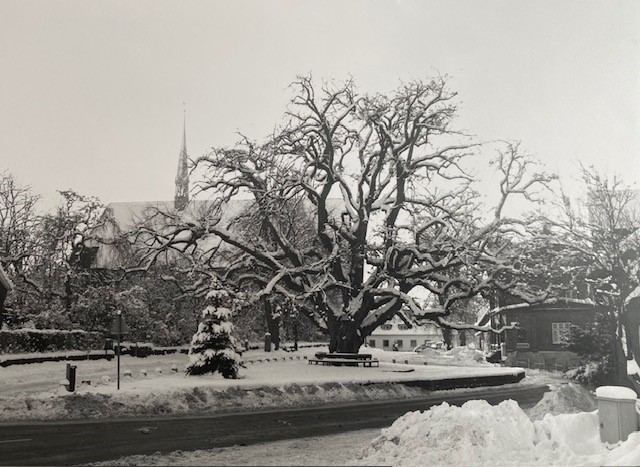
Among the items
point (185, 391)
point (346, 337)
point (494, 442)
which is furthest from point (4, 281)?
point (494, 442)

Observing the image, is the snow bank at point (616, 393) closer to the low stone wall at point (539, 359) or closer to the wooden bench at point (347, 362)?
the wooden bench at point (347, 362)

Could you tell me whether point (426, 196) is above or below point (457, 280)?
above

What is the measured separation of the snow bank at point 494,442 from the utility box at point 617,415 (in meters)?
0.19

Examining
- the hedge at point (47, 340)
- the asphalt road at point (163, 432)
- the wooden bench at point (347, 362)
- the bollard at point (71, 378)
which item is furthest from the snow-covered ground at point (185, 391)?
the hedge at point (47, 340)

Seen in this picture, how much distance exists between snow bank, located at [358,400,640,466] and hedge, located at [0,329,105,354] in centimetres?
2648

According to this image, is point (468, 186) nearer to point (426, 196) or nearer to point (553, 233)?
point (426, 196)

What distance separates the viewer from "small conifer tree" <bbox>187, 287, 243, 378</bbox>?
2162 centimetres

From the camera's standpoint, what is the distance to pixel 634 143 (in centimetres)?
1675

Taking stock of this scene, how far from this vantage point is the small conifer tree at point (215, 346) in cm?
2162

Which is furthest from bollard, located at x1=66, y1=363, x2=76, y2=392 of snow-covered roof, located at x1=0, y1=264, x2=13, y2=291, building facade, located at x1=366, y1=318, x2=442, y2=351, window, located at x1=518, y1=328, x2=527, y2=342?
building facade, located at x1=366, y1=318, x2=442, y2=351

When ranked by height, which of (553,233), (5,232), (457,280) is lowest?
(457,280)

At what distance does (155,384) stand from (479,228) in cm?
1925

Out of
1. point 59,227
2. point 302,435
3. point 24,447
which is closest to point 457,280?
point 302,435

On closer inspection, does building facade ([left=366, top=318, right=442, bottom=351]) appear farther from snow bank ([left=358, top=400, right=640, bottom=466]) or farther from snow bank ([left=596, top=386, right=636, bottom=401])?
snow bank ([left=596, top=386, right=636, bottom=401])
